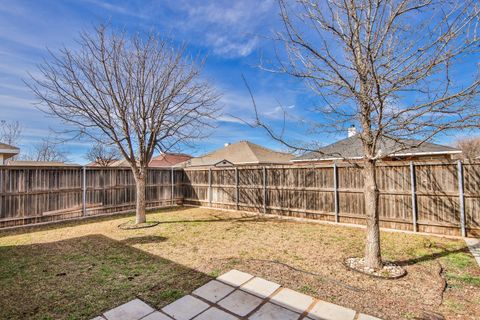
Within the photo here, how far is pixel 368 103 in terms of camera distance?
11.4ft

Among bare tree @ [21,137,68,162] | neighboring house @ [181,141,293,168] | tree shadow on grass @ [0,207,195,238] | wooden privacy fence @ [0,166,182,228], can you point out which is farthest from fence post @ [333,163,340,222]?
bare tree @ [21,137,68,162]

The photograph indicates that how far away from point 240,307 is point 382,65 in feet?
12.0

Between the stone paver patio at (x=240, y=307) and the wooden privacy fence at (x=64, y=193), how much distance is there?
281 inches

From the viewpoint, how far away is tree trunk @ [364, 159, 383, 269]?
12.1ft

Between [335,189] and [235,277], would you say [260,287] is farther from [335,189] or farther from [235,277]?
[335,189]

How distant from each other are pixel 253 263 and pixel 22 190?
776cm

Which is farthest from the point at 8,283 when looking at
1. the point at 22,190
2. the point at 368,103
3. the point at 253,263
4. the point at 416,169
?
the point at 416,169

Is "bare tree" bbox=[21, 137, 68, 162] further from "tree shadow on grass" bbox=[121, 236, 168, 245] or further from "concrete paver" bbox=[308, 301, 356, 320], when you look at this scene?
"concrete paver" bbox=[308, 301, 356, 320]

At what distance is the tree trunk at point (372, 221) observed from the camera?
3.70 metres

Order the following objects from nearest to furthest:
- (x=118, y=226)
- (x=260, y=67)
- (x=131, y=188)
A: (x=260, y=67)
(x=118, y=226)
(x=131, y=188)

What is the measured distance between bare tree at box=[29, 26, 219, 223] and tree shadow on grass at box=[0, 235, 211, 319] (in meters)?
2.90

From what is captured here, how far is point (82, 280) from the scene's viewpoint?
3.43m

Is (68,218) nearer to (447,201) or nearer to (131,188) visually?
(131,188)

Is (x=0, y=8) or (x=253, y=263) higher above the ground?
(x=0, y=8)
